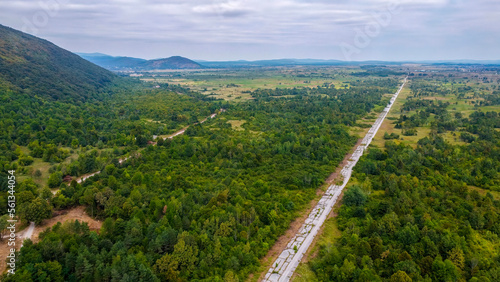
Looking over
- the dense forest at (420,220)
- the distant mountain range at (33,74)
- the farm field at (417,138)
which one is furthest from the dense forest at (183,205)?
the distant mountain range at (33,74)

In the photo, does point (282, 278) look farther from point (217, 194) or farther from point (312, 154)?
point (312, 154)

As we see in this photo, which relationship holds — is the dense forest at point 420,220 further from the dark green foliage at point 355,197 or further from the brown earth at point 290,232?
the brown earth at point 290,232

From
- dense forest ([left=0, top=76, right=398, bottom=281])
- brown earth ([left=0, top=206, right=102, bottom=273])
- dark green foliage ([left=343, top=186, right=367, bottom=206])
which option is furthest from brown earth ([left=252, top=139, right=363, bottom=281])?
brown earth ([left=0, top=206, right=102, bottom=273])

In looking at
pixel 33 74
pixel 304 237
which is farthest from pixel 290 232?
pixel 33 74

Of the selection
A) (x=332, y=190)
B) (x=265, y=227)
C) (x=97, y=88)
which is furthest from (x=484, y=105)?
(x=97, y=88)

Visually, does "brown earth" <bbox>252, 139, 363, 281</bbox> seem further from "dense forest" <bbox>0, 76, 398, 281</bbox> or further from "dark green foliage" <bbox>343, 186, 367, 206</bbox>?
"dark green foliage" <bbox>343, 186, 367, 206</bbox>

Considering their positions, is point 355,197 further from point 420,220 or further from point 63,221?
point 63,221
